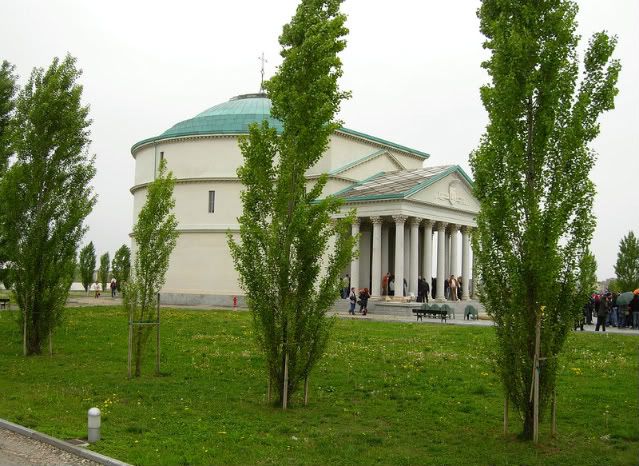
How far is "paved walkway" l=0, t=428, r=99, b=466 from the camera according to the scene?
31.9 feet

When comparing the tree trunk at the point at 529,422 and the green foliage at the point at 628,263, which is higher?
the green foliage at the point at 628,263

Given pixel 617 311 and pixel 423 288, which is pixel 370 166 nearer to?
pixel 423 288

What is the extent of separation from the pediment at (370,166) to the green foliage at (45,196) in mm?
29552

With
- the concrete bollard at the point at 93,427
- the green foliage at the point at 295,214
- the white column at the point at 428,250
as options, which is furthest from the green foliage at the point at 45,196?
the white column at the point at 428,250

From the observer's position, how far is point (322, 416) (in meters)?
12.9

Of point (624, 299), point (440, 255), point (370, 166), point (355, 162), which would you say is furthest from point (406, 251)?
point (624, 299)

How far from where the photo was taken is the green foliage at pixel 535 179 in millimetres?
11016

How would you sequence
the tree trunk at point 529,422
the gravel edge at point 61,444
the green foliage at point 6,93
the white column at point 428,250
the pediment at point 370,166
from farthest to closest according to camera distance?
the pediment at point 370,166 → the white column at point 428,250 → the green foliage at point 6,93 → the tree trunk at point 529,422 → the gravel edge at point 61,444

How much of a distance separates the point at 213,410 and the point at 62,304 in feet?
33.6

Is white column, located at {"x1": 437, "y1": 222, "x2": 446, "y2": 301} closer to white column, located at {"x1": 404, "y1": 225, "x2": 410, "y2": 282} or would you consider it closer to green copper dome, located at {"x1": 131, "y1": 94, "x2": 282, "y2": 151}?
white column, located at {"x1": 404, "y1": 225, "x2": 410, "y2": 282}

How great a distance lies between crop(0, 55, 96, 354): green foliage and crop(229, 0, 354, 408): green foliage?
978 centimetres

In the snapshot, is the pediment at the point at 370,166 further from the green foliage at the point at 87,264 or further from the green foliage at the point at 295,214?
the green foliage at the point at 87,264

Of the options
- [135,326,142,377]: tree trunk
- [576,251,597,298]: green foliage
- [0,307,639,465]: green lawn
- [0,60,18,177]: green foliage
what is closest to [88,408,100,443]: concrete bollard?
[0,307,639,465]: green lawn

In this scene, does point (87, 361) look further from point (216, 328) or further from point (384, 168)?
point (384, 168)
